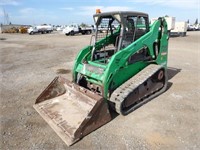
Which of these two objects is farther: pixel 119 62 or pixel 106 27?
pixel 106 27

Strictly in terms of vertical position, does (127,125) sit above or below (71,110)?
below

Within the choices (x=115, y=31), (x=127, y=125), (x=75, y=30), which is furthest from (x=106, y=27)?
(x=75, y=30)

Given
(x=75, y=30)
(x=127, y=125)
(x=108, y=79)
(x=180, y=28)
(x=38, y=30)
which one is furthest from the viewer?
(x=38, y=30)

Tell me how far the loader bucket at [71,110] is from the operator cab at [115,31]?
1.31 meters

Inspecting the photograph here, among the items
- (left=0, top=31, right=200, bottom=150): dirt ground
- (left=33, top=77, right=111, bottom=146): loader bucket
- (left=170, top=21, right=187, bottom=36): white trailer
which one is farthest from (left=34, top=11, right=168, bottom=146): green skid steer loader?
(left=170, top=21, right=187, bottom=36): white trailer

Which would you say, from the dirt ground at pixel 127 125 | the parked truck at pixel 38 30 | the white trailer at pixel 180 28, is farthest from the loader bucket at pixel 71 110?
the parked truck at pixel 38 30

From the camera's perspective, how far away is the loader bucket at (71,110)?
12.2 ft

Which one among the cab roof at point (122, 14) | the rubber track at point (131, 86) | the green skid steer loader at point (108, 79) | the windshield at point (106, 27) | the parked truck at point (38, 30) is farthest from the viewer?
the parked truck at point (38, 30)

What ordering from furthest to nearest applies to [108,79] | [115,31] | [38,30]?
[38,30] → [115,31] → [108,79]

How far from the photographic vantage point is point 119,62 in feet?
14.8

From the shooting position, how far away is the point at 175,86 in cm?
637

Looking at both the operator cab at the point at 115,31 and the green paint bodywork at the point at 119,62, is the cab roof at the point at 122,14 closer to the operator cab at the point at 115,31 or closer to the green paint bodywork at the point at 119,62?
the operator cab at the point at 115,31

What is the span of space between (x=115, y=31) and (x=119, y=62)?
1.88 m

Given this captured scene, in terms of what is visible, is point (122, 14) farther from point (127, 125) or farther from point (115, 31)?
point (127, 125)
